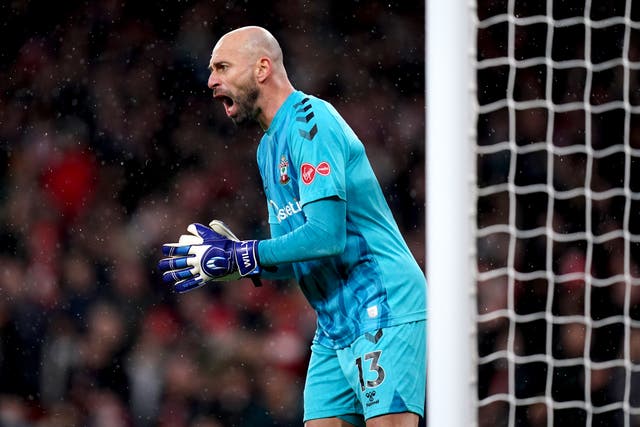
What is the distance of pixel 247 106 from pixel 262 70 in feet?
0.40

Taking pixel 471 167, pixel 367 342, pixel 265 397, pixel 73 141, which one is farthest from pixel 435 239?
pixel 73 141

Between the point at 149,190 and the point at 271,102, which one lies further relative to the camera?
the point at 149,190

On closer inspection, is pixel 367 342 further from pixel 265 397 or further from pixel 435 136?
pixel 265 397

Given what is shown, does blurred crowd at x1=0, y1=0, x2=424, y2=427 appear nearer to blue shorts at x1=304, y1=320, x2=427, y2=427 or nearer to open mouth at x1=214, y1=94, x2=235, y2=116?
blue shorts at x1=304, y1=320, x2=427, y2=427

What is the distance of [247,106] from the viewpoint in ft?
10.9

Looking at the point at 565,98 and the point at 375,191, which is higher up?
the point at 565,98

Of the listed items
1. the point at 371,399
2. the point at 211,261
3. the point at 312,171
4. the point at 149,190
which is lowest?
the point at 371,399

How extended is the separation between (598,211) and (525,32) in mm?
1258

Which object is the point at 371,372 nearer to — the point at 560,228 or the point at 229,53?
the point at 229,53

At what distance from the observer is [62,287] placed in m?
6.45

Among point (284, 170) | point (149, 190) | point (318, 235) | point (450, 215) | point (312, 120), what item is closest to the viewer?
point (450, 215)

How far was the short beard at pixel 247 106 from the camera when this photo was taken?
3312 millimetres

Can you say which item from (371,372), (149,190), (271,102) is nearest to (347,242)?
(371,372)

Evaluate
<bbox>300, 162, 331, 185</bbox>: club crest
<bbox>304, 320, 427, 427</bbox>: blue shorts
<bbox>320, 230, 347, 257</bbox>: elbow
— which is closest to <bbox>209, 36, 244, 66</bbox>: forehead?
<bbox>300, 162, 331, 185</bbox>: club crest
